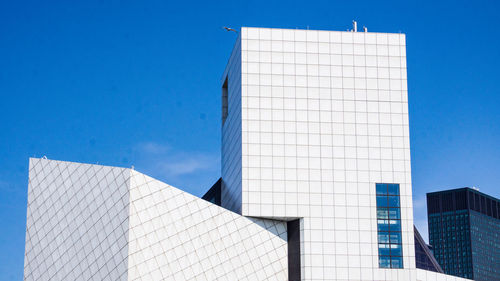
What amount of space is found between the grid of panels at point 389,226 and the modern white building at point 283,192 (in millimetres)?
97

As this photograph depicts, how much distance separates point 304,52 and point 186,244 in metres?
22.8

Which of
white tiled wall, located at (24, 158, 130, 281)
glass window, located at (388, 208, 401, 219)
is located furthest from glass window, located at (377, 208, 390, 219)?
white tiled wall, located at (24, 158, 130, 281)

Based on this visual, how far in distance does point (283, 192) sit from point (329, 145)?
660 cm

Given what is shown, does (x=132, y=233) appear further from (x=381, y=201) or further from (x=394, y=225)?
(x=394, y=225)

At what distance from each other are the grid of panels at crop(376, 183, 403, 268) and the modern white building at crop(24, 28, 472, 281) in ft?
0.32

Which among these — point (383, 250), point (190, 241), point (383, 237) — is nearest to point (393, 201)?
point (383, 237)

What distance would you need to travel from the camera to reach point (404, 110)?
6844 centimetres

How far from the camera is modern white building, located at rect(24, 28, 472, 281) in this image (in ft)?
194

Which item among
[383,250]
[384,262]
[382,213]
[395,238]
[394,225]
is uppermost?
[382,213]

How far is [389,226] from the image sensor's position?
65938 mm

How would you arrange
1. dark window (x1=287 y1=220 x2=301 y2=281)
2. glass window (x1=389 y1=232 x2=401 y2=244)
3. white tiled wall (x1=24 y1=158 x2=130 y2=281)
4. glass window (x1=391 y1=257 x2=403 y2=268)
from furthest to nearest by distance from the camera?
glass window (x1=389 y1=232 x2=401 y2=244)
glass window (x1=391 y1=257 x2=403 y2=268)
dark window (x1=287 y1=220 x2=301 y2=281)
white tiled wall (x1=24 y1=158 x2=130 y2=281)

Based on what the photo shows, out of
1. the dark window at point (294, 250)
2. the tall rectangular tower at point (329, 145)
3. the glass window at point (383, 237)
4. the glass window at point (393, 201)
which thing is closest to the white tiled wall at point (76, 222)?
the tall rectangular tower at point (329, 145)

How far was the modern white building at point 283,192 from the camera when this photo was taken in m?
59.2

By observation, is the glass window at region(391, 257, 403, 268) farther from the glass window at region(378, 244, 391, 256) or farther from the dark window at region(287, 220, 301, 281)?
the dark window at region(287, 220, 301, 281)
